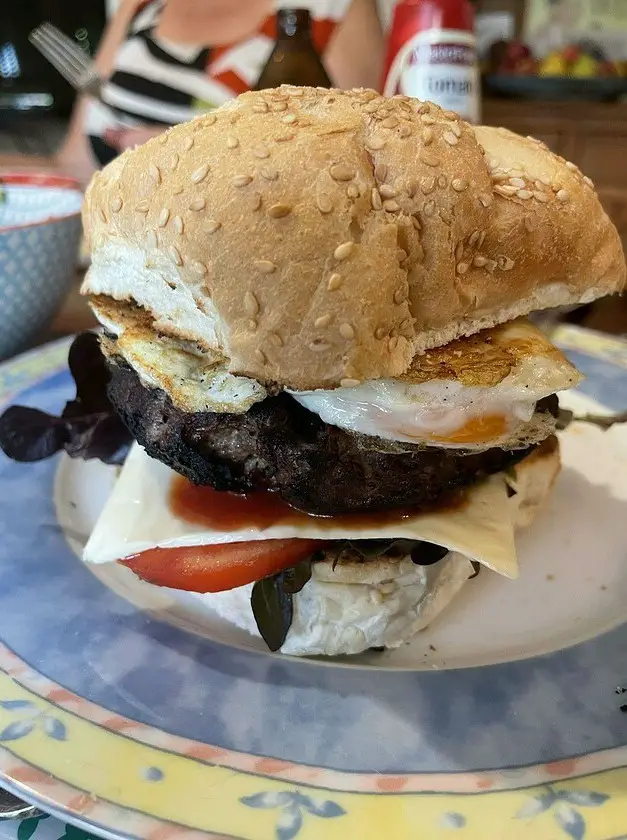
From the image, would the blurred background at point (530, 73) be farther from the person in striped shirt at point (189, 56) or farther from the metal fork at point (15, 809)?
the metal fork at point (15, 809)

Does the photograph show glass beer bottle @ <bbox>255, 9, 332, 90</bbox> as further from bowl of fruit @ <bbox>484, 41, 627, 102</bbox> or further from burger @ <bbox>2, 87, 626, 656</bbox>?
bowl of fruit @ <bbox>484, 41, 627, 102</bbox>

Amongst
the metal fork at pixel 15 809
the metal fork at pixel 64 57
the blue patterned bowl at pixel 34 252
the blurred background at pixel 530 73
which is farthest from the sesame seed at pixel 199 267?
the blurred background at pixel 530 73

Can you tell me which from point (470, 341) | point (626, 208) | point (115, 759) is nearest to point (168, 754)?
point (115, 759)

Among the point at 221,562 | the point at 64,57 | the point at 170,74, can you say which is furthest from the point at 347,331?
the point at 170,74

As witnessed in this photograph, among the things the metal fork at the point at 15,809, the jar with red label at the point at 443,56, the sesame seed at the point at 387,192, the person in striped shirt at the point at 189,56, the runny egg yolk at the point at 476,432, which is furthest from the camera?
the person in striped shirt at the point at 189,56

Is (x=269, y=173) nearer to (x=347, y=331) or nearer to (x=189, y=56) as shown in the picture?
(x=347, y=331)

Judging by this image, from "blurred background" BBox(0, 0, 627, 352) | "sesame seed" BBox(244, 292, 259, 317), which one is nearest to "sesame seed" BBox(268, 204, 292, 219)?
"sesame seed" BBox(244, 292, 259, 317)

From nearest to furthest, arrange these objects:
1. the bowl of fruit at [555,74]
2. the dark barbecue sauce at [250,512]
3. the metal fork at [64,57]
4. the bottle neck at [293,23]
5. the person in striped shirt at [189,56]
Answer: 1. the dark barbecue sauce at [250,512]
2. the bottle neck at [293,23]
3. the metal fork at [64,57]
4. the person in striped shirt at [189,56]
5. the bowl of fruit at [555,74]
